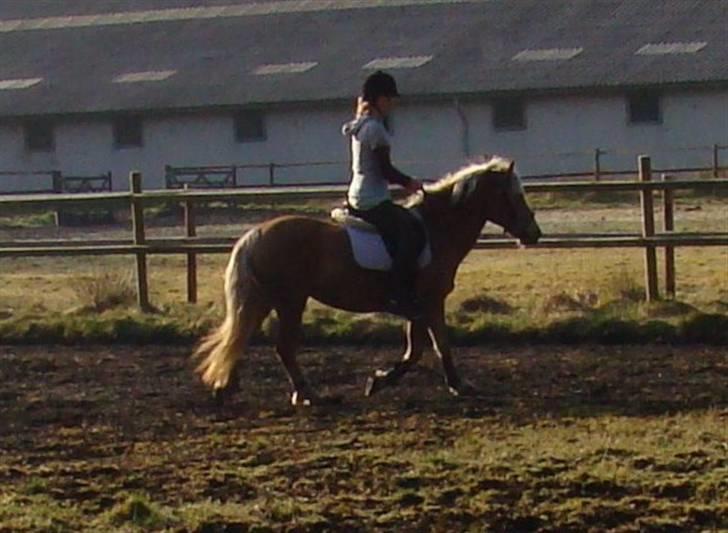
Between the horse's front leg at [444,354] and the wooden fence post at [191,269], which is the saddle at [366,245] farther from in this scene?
the wooden fence post at [191,269]

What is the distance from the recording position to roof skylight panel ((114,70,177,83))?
49.8m

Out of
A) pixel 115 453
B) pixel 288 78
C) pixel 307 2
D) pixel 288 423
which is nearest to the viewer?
pixel 115 453

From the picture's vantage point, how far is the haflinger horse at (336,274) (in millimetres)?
10953

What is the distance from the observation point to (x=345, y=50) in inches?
Answer: 1962

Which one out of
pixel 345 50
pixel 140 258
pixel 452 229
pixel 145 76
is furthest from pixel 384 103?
pixel 145 76

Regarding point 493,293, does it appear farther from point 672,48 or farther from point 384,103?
point 672,48

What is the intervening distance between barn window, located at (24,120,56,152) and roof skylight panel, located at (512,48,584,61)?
546 inches

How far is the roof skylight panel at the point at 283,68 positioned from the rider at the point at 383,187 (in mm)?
37400

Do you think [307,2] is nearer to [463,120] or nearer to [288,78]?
[288,78]

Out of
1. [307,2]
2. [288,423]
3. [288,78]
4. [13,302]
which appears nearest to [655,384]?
[288,423]

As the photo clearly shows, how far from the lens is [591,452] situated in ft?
28.6

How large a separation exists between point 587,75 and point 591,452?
121 ft

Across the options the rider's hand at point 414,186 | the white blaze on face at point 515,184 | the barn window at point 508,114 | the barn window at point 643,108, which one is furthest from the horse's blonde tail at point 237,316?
→ the barn window at point 508,114

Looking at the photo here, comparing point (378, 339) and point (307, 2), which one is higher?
point (307, 2)
